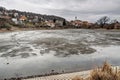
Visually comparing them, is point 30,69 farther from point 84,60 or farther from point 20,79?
point 84,60

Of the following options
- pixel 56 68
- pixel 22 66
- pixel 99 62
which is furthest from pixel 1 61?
pixel 99 62

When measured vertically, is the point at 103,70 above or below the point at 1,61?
above

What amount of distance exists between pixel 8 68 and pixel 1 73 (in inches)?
70.8

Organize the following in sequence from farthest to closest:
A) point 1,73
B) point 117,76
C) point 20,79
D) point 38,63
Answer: point 38,63, point 1,73, point 20,79, point 117,76

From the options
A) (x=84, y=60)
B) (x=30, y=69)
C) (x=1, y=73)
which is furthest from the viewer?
(x=84, y=60)

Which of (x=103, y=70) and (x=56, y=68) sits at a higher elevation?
(x=103, y=70)

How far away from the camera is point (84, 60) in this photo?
78.3 feet

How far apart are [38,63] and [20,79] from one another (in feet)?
20.2

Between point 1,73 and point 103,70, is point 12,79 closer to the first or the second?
point 1,73

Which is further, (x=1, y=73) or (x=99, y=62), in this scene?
(x=99, y=62)

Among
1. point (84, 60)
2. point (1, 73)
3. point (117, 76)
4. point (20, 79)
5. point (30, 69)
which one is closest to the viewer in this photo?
point (117, 76)

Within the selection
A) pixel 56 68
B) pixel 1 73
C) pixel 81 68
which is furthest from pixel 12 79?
pixel 81 68

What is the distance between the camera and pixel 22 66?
20.9 meters

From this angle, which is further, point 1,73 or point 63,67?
point 63,67
